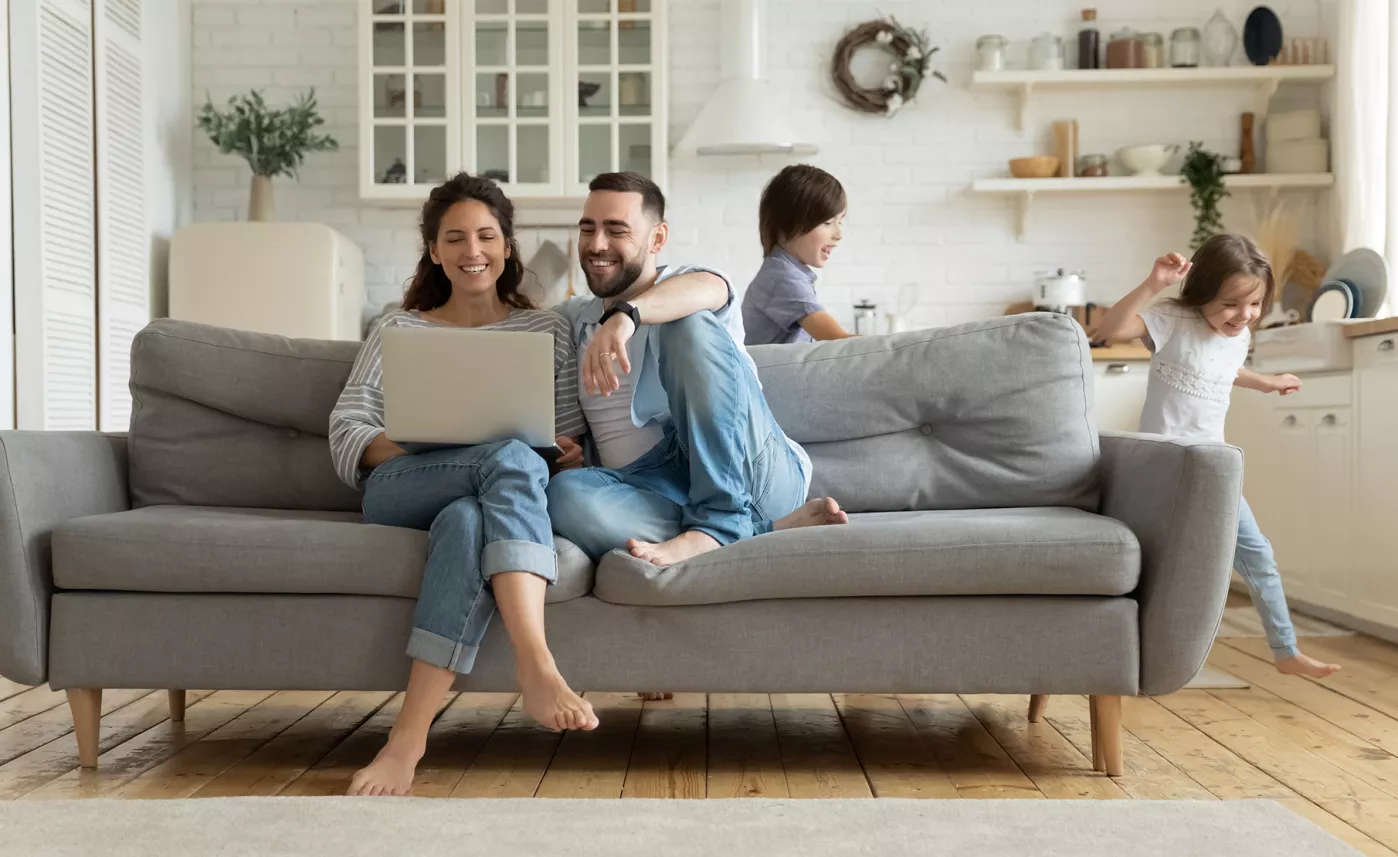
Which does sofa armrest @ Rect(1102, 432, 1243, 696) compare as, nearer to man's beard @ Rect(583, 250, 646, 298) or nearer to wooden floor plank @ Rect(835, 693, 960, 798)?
wooden floor plank @ Rect(835, 693, 960, 798)

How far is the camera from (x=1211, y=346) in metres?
2.91

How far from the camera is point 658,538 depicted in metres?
2.20

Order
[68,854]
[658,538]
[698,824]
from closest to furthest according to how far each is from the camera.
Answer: [68,854] → [698,824] → [658,538]

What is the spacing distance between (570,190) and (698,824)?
3.78 meters

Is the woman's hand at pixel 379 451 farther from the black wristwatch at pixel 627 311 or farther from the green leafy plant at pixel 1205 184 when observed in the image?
the green leafy plant at pixel 1205 184

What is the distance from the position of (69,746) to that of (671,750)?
41.6 inches

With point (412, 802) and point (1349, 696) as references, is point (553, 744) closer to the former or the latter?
point (412, 802)

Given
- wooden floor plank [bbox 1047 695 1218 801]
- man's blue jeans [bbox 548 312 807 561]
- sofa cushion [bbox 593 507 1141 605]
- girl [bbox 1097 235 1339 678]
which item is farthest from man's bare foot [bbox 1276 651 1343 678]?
man's blue jeans [bbox 548 312 807 561]

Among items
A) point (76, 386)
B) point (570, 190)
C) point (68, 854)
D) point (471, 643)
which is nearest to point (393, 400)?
point (471, 643)

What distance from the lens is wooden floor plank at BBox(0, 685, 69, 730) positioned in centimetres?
254

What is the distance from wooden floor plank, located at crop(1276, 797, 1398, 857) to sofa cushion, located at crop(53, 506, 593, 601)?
112 cm

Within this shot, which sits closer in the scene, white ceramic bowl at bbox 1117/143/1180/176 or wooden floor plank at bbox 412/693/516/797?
wooden floor plank at bbox 412/693/516/797

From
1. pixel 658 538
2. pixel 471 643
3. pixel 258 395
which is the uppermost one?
pixel 258 395

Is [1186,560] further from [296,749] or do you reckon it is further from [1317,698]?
[296,749]
